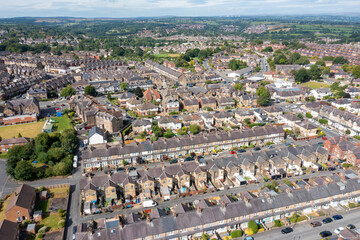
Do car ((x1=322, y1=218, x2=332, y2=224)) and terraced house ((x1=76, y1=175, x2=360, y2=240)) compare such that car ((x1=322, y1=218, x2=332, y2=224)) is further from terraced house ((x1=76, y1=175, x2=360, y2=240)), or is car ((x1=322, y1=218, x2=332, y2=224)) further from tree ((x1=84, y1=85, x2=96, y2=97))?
tree ((x1=84, y1=85, x2=96, y2=97))

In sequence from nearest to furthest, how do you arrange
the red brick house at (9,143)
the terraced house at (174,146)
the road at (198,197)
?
the road at (198,197)
the terraced house at (174,146)
the red brick house at (9,143)

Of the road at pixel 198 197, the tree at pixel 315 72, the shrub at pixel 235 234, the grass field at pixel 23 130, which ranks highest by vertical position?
the tree at pixel 315 72

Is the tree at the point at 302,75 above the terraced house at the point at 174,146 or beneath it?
above

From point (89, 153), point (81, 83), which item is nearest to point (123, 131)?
point (89, 153)

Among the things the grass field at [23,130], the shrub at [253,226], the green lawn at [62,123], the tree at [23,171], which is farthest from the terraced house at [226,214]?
the grass field at [23,130]

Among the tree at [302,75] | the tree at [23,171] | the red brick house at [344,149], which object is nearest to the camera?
the tree at [23,171]

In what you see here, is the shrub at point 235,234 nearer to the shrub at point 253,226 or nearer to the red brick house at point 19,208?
the shrub at point 253,226
